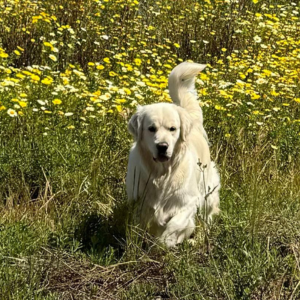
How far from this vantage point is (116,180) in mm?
4379

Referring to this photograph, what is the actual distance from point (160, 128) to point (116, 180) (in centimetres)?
79

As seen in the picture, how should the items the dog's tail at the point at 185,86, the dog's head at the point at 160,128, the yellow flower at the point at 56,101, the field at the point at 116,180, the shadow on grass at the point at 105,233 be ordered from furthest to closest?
the yellow flower at the point at 56,101 < the dog's tail at the point at 185,86 < the dog's head at the point at 160,128 < the shadow on grass at the point at 105,233 < the field at the point at 116,180

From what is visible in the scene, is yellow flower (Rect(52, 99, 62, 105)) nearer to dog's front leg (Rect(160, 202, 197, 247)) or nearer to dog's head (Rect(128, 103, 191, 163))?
dog's head (Rect(128, 103, 191, 163))

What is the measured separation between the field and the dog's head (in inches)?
17.4

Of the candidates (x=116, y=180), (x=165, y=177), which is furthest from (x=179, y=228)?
(x=116, y=180)

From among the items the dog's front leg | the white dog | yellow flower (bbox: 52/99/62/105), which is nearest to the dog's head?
the white dog

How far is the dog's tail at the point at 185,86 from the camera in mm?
4355

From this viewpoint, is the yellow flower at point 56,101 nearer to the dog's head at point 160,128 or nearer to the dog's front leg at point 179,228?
the dog's head at point 160,128

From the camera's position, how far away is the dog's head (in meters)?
3.67

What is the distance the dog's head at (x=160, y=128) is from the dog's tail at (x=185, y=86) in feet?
1.52

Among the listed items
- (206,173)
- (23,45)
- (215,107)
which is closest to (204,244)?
(206,173)

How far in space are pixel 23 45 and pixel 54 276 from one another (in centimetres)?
425

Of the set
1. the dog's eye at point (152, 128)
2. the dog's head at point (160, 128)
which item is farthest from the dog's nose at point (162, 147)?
the dog's eye at point (152, 128)

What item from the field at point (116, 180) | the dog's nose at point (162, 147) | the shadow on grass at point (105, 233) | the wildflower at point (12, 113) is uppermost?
the dog's nose at point (162, 147)
